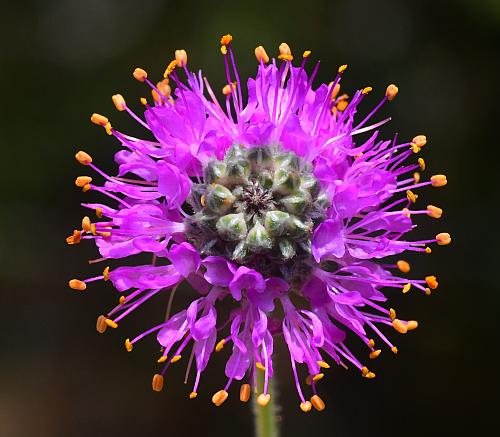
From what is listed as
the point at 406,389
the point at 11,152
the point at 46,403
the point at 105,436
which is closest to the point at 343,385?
the point at 406,389

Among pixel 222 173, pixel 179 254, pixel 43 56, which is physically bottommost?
pixel 179 254

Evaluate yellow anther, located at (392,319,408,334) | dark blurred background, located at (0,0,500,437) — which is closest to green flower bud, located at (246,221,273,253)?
yellow anther, located at (392,319,408,334)

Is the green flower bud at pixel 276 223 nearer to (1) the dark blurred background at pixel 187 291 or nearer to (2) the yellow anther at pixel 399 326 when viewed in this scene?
(2) the yellow anther at pixel 399 326

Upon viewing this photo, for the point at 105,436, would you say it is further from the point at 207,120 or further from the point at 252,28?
the point at 207,120

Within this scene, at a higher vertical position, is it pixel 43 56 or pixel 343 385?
pixel 43 56

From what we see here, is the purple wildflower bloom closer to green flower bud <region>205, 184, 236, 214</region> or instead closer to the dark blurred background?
green flower bud <region>205, 184, 236, 214</region>

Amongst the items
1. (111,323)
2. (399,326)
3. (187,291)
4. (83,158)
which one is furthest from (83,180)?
(187,291)
